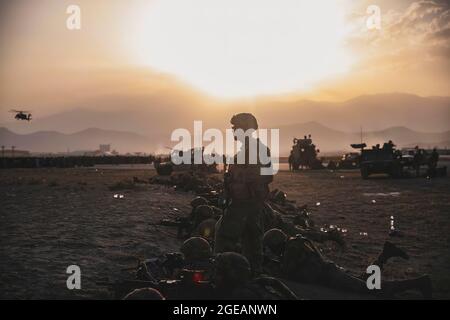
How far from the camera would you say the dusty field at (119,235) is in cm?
677

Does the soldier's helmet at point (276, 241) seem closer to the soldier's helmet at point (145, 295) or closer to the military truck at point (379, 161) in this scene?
the soldier's helmet at point (145, 295)

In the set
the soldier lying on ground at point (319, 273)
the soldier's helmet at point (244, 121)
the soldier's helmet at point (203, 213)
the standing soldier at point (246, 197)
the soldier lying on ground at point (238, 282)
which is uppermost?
the soldier's helmet at point (244, 121)

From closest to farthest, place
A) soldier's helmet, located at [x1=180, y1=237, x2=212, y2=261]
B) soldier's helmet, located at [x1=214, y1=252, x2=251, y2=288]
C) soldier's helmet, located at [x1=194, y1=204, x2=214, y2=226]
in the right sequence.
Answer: soldier's helmet, located at [x1=214, y1=252, x2=251, y2=288] < soldier's helmet, located at [x1=180, y1=237, x2=212, y2=261] < soldier's helmet, located at [x1=194, y1=204, x2=214, y2=226]

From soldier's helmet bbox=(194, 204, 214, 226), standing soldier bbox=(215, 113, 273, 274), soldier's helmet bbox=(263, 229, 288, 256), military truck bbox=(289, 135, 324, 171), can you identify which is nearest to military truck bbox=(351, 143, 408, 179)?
military truck bbox=(289, 135, 324, 171)

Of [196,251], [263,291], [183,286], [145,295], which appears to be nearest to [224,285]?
[263,291]

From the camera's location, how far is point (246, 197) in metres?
6.38

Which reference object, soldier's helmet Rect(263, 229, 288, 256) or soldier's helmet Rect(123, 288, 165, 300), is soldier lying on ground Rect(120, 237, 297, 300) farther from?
soldier's helmet Rect(263, 229, 288, 256)

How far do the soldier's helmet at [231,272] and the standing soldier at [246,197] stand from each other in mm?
1102

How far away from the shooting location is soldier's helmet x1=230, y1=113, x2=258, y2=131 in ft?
20.7

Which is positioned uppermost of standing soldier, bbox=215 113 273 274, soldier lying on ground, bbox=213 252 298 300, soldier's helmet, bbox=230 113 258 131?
soldier's helmet, bbox=230 113 258 131

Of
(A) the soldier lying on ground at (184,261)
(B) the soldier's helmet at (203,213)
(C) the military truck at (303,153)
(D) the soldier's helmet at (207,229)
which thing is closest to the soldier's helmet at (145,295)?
(A) the soldier lying on ground at (184,261)

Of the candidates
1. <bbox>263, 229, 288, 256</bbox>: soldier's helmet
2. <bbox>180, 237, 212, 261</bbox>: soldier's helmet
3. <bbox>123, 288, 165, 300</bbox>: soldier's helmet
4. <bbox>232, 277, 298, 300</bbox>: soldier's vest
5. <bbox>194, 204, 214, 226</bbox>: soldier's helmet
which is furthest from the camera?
<bbox>194, 204, 214, 226</bbox>: soldier's helmet

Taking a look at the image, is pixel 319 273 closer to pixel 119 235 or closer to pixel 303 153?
pixel 119 235
